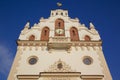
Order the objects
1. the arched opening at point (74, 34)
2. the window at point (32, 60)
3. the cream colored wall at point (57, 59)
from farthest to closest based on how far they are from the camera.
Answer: the arched opening at point (74, 34)
the window at point (32, 60)
the cream colored wall at point (57, 59)

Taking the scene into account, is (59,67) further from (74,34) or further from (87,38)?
(87,38)

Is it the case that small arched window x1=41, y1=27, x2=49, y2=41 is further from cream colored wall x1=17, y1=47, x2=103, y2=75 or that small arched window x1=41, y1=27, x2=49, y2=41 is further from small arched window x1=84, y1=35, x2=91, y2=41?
small arched window x1=84, y1=35, x2=91, y2=41

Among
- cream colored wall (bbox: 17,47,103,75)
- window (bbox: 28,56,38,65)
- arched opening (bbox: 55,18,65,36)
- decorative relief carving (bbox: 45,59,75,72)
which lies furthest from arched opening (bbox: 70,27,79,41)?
window (bbox: 28,56,38,65)

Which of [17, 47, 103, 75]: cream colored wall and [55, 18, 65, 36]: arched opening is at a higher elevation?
[55, 18, 65, 36]: arched opening

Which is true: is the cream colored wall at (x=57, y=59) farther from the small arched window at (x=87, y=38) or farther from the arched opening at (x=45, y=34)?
the arched opening at (x=45, y=34)

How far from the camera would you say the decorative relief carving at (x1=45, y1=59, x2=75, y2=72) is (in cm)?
2442

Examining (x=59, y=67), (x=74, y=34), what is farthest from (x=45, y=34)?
(x=59, y=67)

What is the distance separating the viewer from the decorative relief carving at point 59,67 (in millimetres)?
24422

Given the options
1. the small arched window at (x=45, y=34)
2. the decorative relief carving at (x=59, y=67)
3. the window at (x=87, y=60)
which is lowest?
the decorative relief carving at (x=59, y=67)

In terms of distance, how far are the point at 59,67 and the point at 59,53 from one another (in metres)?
2.38

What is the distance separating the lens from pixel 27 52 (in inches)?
1057

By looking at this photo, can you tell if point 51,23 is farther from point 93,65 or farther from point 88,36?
point 93,65

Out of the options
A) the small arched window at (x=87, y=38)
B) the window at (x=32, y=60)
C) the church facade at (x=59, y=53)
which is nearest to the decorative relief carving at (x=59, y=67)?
the church facade at (x=59, y=53)

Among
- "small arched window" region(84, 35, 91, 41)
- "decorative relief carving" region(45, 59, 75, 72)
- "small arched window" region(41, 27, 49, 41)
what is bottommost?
"decorative relief carving" region(45, 59, 75, 72)
